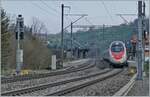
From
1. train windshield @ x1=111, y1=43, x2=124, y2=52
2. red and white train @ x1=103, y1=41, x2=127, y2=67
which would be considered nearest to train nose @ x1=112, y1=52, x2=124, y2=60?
red and white train @ x1=103, y1=41, x2=127, y2=67

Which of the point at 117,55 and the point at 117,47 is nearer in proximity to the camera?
the point at 117,47

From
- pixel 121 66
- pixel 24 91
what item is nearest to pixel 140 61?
pixel 24 91

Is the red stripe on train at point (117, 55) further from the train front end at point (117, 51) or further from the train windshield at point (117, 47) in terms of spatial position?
the train windshield at point (117, 47)

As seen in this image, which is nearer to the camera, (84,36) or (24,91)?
(24,91)

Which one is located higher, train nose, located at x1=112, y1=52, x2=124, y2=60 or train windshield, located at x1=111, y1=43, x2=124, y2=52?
train windshield, located at x1=111, y1=43, x2=124, y2=52

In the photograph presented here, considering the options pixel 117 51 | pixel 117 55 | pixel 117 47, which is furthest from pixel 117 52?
pixel 117 47

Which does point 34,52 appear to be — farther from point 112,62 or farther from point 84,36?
point 84,36

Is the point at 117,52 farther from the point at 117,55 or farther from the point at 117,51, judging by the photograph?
the point at 117,55

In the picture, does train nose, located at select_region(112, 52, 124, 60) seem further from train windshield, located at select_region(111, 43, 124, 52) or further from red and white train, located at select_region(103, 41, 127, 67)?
train windshield, located at select_region(111, 43, 124, 52)

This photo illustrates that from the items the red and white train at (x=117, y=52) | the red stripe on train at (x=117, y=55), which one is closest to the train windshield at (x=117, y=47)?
the red and white train at (x=117, y=52)

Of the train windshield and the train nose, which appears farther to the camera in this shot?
the train nose

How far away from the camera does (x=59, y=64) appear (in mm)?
62969

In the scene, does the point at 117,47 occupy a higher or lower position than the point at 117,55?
higher

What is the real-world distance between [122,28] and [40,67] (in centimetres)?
2073
